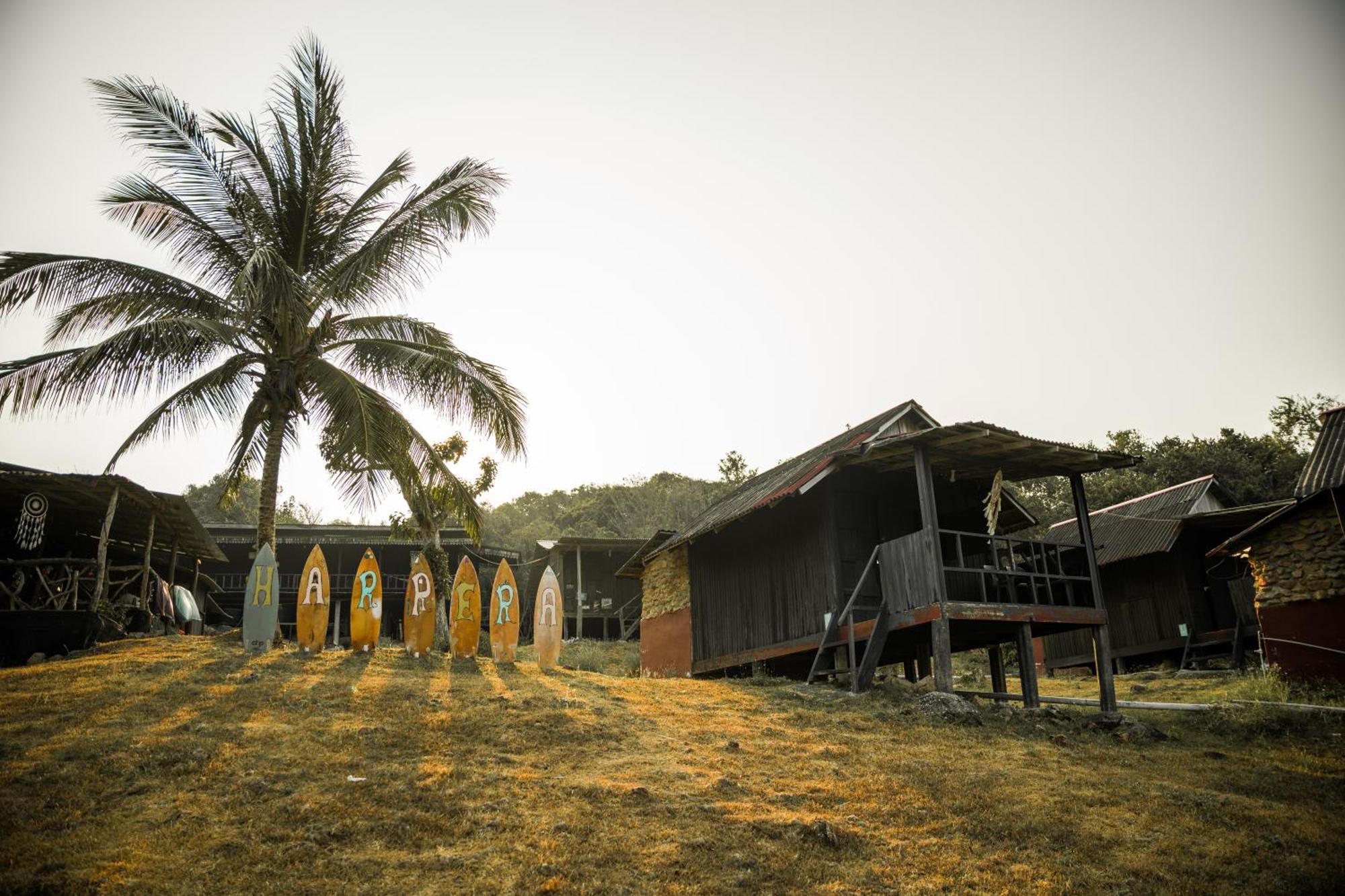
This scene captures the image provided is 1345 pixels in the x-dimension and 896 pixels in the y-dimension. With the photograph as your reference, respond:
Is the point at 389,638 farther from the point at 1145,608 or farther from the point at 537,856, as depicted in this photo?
the point at 537,856

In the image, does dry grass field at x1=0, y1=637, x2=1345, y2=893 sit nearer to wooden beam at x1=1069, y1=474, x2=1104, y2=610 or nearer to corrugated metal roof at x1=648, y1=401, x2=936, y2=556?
wooden beam at x1=1069, y1=474, x2=1104, y2=610

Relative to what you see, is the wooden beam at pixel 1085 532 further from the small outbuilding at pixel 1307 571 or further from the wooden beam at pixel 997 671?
the wooden beam at pixel 997 671

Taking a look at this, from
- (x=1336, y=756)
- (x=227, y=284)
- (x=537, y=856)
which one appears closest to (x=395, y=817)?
(x=537, y=856)

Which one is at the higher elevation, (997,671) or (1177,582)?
(1177,582)

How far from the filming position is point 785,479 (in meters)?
16.1

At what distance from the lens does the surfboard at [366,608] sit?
13.8m

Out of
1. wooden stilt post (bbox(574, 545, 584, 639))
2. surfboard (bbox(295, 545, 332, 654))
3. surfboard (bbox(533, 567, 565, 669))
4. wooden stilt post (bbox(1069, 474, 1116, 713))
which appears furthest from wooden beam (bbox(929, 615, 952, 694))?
wooden stilt post (bbox(574, 545, 584, 639))

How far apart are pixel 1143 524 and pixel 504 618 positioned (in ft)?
57.7

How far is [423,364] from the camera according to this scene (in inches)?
559

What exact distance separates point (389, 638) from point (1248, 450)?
3388 centimetres

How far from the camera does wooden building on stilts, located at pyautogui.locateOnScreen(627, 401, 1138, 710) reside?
13.4 m

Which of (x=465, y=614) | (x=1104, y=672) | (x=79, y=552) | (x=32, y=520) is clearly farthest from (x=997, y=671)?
(x=79, y=552)

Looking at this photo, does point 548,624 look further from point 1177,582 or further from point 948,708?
point 1177,582

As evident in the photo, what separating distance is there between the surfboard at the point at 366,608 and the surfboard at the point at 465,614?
114 cm
